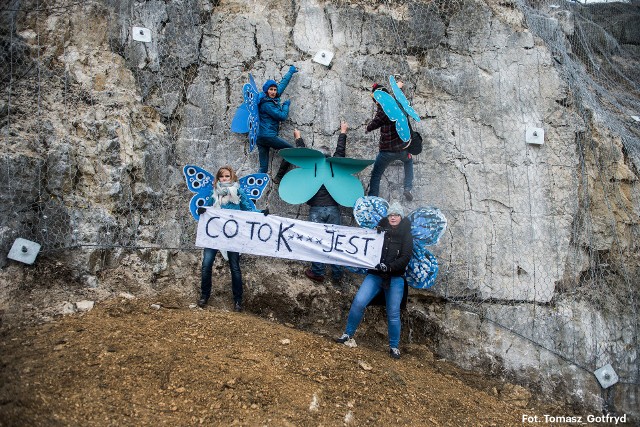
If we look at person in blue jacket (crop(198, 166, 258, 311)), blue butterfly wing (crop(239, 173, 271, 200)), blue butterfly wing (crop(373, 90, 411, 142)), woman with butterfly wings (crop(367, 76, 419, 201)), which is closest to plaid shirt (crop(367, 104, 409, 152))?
woman with butterfly wings (crop(367, 76, 419, 201))

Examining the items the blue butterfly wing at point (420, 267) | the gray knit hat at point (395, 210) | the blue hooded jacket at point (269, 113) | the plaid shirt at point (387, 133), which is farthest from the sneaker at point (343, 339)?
the blue hooded jacket at point (269, 113)

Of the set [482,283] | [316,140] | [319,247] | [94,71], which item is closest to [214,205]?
[319,247]

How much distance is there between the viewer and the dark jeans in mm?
6785

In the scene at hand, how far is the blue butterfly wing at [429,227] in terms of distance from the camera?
5.93 meters

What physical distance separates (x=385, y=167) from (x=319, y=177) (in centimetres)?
79

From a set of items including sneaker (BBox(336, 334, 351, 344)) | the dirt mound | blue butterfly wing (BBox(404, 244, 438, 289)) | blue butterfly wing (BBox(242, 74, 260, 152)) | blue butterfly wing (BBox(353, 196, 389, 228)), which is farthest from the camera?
blue butterfly wing (BBox(242, 74, 260, 152))

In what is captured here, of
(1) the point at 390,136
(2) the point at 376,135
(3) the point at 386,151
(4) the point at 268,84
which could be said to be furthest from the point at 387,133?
(4) the point at 268,84

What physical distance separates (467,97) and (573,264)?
235 cm

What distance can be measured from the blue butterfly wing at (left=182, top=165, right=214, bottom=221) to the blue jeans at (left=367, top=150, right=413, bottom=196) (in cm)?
182

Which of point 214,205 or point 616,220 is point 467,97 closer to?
point 616,220

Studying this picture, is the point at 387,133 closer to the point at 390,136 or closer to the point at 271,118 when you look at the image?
the point at 390,136

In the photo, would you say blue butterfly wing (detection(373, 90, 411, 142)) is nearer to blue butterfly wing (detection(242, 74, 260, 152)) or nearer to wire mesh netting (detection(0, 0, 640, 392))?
wire mesh netting (detection(0, 0, 640, 392))

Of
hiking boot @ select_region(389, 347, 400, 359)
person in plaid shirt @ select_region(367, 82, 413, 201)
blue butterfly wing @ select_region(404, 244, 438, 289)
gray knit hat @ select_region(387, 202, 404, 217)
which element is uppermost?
person in plaid shirt @ select_region(367, 82, 413, 201)

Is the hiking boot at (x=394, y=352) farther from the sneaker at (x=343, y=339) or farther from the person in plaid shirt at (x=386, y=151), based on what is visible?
the person in plaid shirt at (x=386, y=151)
